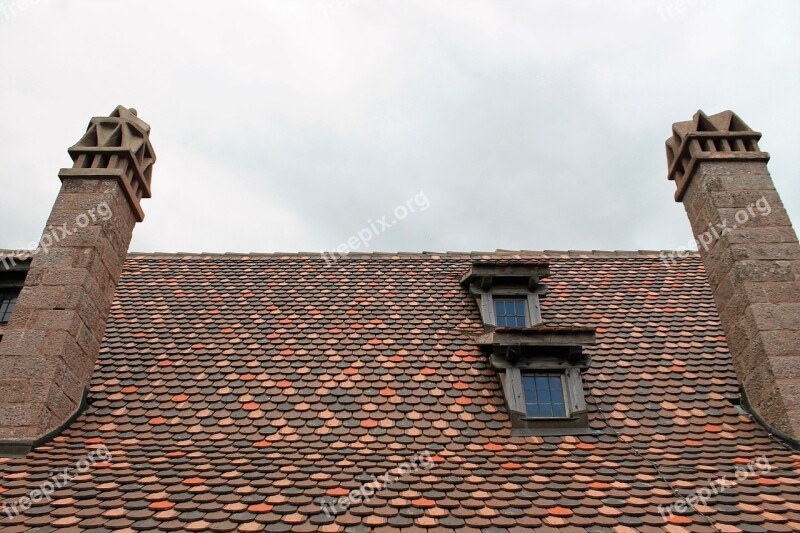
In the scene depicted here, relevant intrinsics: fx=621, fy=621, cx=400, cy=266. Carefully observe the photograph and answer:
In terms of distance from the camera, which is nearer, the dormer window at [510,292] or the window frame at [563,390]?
the window frame at [563,390]

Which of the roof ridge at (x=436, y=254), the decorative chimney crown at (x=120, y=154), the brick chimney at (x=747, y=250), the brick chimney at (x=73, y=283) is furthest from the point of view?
the roof ridge at (x=436, y=254)

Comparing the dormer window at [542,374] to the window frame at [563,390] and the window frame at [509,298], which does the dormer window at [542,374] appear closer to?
the window frame at [563,390]

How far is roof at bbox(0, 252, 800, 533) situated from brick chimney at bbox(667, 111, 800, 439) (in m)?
0.46

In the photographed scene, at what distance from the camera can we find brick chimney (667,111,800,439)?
6.58 metres

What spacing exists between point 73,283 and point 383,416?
3.77 m

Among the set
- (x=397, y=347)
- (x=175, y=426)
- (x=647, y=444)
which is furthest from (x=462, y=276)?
(x=175, y=426)

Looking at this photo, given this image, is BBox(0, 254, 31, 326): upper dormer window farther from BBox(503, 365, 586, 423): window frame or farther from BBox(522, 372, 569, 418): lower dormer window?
BBox(522, 372, 569, 418): lower dormer window

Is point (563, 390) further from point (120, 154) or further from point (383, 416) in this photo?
point (120, 154)

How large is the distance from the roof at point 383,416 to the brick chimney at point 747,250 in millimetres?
460

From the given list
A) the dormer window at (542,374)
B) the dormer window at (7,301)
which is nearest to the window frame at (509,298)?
the dormer window at (542,374)

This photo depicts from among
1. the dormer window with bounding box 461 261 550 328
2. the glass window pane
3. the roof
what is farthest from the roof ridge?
the glass window pane

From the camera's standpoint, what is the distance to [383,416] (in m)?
6.78

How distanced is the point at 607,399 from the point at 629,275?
3.49 meters

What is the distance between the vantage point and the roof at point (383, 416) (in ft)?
16.9
